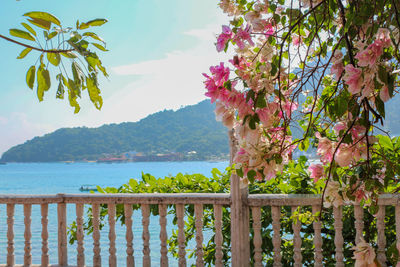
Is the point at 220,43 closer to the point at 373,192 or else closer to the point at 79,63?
the point at 79,63

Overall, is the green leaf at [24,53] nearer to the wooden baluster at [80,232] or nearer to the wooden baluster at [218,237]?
the wooden baluster at [218,237]

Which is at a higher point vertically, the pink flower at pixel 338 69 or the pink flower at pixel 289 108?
the pink flower at pixel 338 69

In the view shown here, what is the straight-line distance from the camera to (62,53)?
1314 mm

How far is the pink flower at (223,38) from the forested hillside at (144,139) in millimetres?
30711

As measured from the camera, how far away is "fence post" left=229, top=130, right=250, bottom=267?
2.82 meters

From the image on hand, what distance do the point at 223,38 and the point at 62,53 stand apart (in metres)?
0.55

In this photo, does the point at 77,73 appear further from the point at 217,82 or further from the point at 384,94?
the point at 384,94

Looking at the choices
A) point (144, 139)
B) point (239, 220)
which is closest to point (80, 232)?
point (239, 220)

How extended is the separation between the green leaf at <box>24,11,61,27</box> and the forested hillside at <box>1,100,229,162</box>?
30979 millimetres

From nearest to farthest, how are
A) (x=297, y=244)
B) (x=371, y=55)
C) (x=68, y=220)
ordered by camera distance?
(x=371, y=55)
(x=297, y=244)
(x=68, y=220)

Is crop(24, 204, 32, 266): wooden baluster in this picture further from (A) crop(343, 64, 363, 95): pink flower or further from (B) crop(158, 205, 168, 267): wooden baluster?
(A) crop(343, 64, 363, 95): pink flower

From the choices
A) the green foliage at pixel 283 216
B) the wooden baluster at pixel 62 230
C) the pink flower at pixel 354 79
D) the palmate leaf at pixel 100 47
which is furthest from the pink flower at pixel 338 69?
the wooden baluster at pixel 62 230

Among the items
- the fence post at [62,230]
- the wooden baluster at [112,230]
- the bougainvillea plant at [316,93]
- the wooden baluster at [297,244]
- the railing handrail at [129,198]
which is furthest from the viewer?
the fence post at [62,230]

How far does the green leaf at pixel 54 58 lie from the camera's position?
132 centimetres
